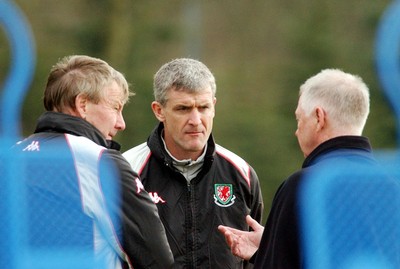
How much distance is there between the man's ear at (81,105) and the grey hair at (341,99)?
0.79 metres

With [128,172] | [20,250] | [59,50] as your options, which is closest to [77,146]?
[128,172]

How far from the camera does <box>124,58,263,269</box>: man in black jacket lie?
A: 4.32m

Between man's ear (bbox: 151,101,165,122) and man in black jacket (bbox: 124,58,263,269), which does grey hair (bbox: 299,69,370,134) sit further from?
man's ear (bbox: 151,101,165,122)

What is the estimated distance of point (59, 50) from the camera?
16.2 metres

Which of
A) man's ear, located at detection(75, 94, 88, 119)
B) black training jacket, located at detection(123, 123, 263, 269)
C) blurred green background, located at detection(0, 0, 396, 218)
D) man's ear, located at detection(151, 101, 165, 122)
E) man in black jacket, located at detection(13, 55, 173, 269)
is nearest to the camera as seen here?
man in black jacket, located at detection(13, 55, 173, 269)

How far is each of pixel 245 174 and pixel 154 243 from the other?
38.4 inches

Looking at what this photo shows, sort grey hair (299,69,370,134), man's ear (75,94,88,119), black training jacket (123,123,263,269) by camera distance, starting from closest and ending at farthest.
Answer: grey hair (299,69,370,134)
man's ear (75,94,88,119)
black training jacket (123,123,263,269)

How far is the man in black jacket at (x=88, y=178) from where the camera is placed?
10.6 feet

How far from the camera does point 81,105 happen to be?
381 centimetres

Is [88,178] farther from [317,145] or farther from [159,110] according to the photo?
[159,110]

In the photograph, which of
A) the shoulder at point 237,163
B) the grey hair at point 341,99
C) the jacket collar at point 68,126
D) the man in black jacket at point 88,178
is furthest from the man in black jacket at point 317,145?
the shoulder at point 237,163

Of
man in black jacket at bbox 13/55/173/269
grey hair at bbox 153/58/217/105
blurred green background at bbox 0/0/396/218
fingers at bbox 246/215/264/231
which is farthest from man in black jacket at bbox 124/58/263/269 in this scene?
blurred green background at bbox 0/0/396/218

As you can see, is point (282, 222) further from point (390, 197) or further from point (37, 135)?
point (37, 135)

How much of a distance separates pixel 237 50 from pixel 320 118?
14.0 m
